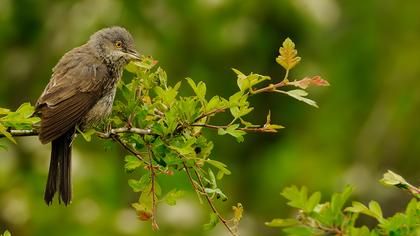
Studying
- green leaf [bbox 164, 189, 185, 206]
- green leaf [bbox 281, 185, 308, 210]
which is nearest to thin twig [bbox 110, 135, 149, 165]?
green leaf [bbox 164, 189, 185, 206]

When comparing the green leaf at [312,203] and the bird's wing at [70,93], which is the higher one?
the green leaf at [312,203]

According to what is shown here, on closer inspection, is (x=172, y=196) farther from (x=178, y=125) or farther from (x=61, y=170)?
(x=61, y=170)

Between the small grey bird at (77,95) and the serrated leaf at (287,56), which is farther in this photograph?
the small grey bird at (77,95)

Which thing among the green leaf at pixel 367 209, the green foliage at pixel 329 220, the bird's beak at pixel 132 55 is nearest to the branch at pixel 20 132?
the bird's beak at pixel 132 55

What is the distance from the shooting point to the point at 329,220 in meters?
3.92

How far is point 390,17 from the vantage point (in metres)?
17.0

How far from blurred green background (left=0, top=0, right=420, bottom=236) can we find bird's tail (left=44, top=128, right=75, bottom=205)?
5.34 metres

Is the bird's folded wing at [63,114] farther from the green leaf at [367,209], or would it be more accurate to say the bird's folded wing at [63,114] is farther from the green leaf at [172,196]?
the green leaf at [367,209]

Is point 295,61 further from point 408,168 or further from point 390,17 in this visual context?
point 390,17

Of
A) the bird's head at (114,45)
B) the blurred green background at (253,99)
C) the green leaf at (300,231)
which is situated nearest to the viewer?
the green leaf at (300,231)

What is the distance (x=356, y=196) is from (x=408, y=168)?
145 centimetres

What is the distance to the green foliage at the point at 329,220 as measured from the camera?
390 cm

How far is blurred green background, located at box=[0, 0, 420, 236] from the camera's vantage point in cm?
1215

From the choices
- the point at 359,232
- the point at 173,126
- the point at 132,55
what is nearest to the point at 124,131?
the point at 173,126
